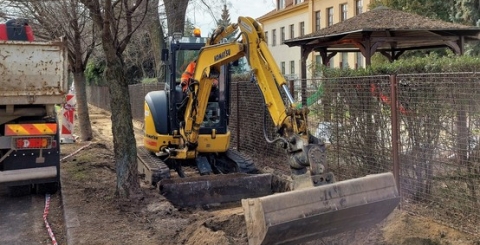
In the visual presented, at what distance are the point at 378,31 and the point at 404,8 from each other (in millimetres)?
12171

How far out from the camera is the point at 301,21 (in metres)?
48.6

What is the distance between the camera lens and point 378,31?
13.3 meters

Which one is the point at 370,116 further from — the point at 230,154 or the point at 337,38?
the point at 337,38

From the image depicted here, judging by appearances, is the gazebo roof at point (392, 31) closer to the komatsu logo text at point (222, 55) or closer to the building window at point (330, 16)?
the komatsu logo text at point (222, 55)

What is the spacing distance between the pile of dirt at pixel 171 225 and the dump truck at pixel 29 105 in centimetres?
73

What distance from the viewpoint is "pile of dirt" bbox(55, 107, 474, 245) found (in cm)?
581

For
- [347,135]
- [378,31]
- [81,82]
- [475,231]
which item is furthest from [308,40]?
[475,231]

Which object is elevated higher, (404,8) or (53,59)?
(404,8)

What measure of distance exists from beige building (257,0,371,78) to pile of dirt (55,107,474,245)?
2963 centimetres

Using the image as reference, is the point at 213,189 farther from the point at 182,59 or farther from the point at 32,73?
the point at 32,73

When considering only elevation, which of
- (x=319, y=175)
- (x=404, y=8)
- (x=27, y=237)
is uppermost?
(x=404, y=8)

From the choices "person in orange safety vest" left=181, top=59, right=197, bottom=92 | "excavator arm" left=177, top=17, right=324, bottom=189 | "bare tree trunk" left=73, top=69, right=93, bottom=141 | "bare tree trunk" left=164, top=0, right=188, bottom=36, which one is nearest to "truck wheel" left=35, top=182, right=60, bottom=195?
"excavator arm" left=177, top=17, right=324, bottom=189

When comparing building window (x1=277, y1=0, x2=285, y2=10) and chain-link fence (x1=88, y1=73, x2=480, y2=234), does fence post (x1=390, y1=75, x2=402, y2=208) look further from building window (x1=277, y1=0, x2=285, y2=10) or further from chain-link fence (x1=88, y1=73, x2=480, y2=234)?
building window (x1=277, y1=0, x2=285, y2=10)

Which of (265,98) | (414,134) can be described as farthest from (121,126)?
(414,134)
